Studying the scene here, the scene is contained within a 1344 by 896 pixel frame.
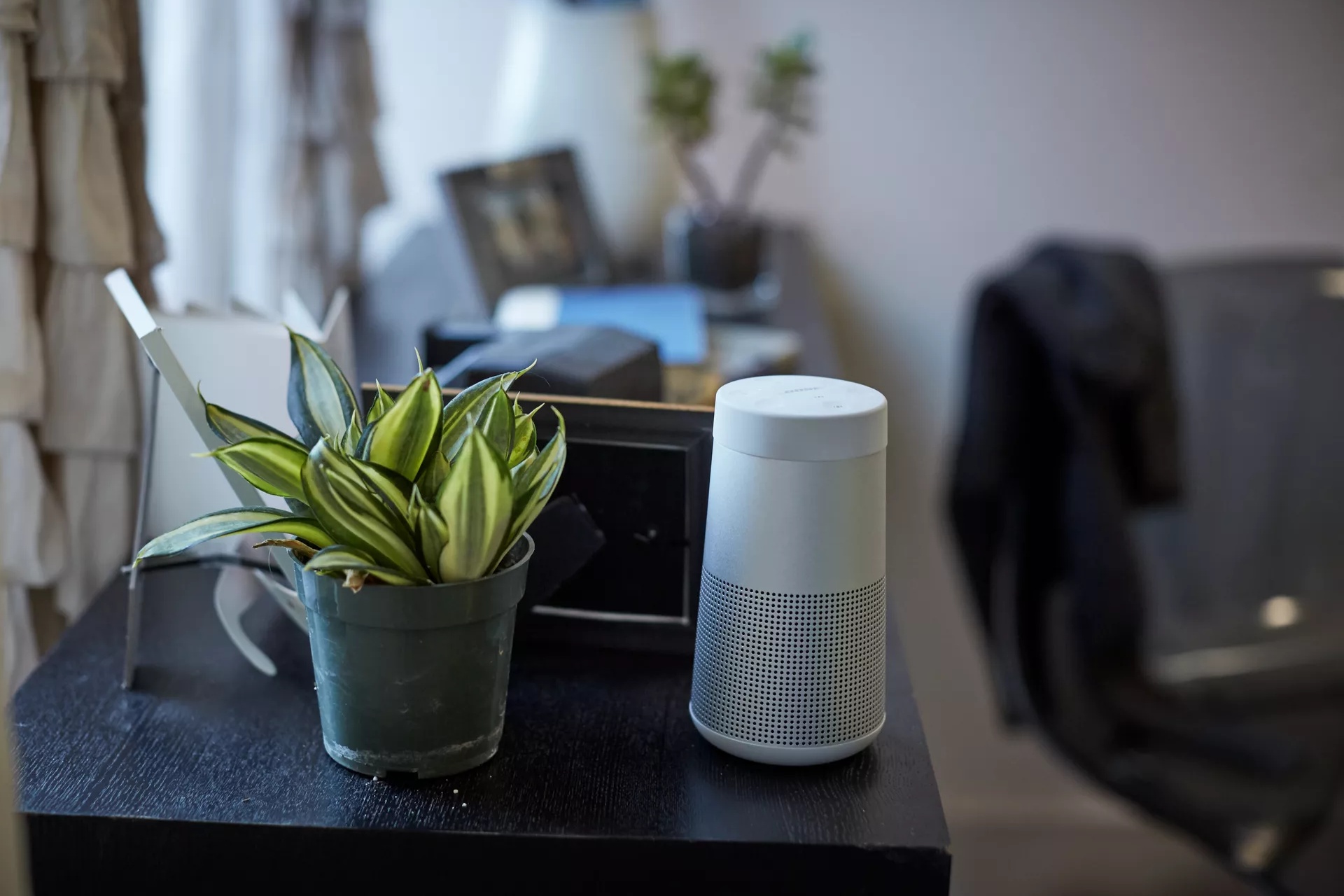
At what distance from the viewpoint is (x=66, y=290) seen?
91cm

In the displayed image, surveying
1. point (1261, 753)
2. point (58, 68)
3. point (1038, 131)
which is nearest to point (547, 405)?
point (58, 68)

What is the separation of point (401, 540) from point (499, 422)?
86 millimetres

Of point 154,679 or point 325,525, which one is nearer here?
point 325,525

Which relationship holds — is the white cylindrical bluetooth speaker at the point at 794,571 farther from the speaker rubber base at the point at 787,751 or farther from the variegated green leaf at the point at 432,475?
the variegated green leaf at the point at 432,475

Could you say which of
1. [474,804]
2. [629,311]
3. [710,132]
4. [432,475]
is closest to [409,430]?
[432,475]

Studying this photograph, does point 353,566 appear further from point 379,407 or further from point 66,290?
point 66,290

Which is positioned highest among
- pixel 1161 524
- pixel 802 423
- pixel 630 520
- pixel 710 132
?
pixel 710 132

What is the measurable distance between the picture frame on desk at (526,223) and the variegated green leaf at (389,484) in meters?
0.80

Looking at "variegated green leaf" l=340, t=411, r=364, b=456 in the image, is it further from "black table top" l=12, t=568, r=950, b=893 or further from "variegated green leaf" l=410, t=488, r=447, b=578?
"black table top" l=12, t=568, r=950, b=893

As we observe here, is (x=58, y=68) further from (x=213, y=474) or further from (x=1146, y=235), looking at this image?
(x=1146, y=235)

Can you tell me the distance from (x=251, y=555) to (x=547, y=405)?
23 cm

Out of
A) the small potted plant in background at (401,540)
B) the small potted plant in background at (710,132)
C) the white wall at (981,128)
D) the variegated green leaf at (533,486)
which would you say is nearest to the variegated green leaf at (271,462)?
the small potted plant in background at (401,540)

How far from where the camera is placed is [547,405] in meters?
0.80

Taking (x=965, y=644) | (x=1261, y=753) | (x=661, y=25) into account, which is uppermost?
(x=661, y=25)
